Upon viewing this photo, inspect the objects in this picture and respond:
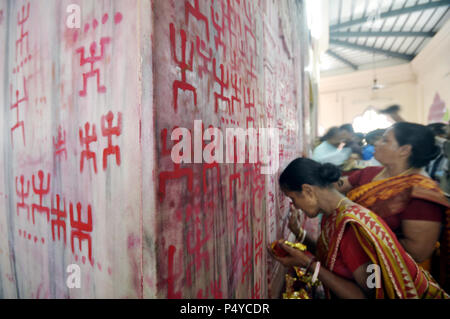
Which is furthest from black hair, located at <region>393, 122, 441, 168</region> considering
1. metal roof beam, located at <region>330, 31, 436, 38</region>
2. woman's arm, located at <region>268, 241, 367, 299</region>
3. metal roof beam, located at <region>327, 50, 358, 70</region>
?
metal roof beam, located at <region>327, 50, 358, 70</region>

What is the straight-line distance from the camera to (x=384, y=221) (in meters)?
1.60

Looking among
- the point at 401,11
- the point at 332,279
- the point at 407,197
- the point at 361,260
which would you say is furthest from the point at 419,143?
the point at 401,11

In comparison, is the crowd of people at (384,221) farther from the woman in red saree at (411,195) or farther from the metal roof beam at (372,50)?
the metal roof beam at (372,50)

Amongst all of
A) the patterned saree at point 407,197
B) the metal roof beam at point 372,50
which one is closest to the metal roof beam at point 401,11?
the metal roof beam at point 372,50

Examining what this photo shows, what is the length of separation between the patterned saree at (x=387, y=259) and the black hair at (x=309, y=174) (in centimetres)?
24

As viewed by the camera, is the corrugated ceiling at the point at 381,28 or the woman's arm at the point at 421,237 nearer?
the woman's arm at the point at 421,237

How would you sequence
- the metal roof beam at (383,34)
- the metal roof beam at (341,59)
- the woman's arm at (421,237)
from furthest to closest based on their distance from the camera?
the metal roof beam at (341,59) < the metal roof beam at (383,34) < the woman's arm at (421,237)

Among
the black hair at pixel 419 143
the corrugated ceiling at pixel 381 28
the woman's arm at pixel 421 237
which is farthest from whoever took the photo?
the corrugated ceiling at pixel 381 28

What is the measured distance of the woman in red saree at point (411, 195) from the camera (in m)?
1.57

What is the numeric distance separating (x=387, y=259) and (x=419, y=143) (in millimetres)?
1316

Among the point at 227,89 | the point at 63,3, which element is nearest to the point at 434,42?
the point at 227,89

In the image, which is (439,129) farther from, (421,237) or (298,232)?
(298,232)
